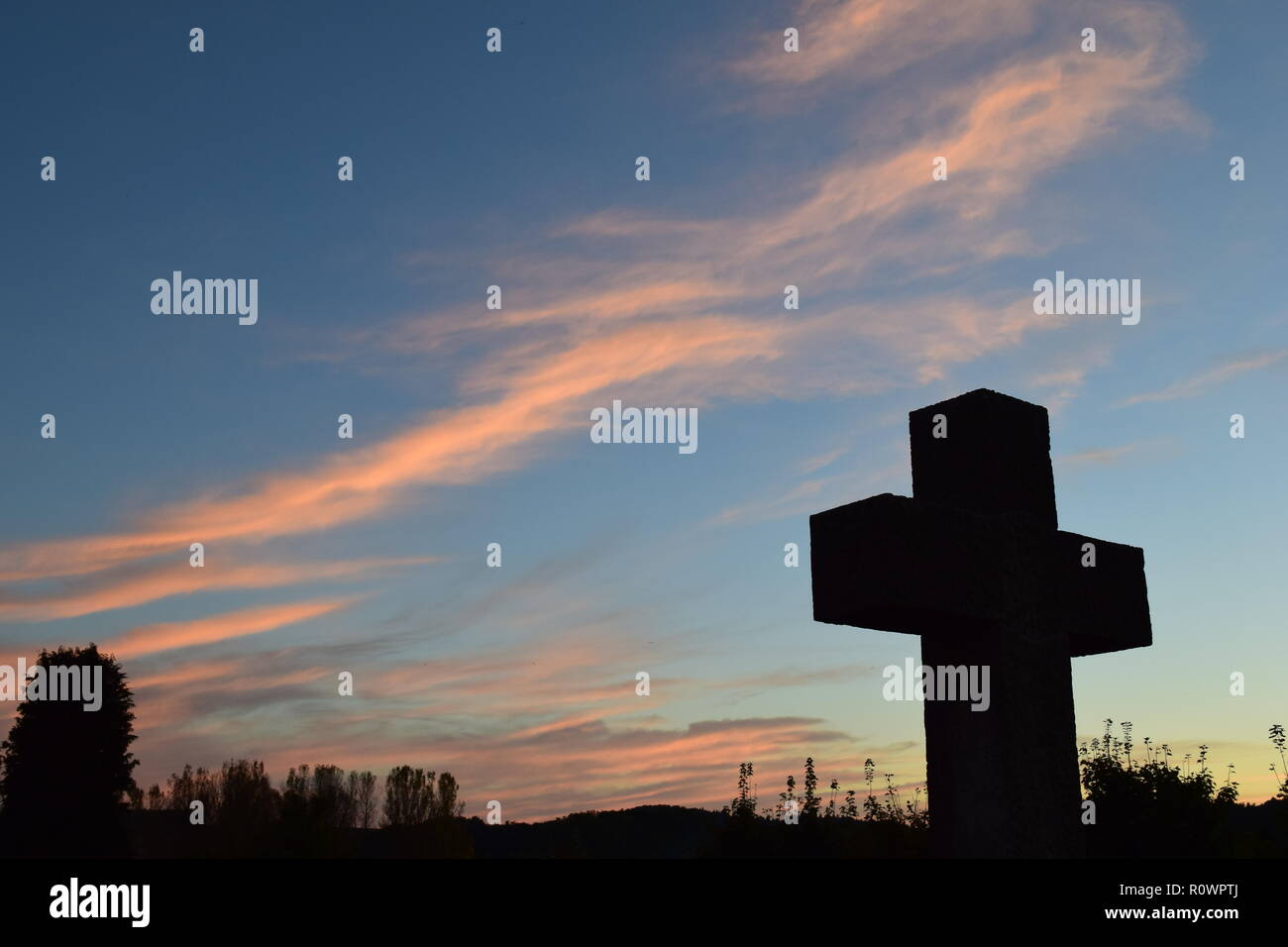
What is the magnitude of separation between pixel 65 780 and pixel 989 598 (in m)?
41.8

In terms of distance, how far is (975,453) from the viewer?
27.2 feet

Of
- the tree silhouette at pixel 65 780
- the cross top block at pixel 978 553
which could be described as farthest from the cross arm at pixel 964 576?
the tree silhouette at pixel 65 780

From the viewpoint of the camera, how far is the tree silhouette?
135ft

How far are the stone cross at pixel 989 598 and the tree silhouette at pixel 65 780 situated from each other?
40.3m

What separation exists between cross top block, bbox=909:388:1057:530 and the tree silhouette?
1586 inches

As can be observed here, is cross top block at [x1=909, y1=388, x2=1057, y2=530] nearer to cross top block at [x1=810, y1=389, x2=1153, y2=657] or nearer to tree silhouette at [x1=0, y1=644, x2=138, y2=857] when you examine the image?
cross top block at [x1=810, y1=389, x2=1153, y2=657]

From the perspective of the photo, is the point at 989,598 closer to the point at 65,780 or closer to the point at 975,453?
the point at 975,453

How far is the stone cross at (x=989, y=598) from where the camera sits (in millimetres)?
7434

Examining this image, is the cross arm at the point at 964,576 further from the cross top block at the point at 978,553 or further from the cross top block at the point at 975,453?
the cross top block at the point at 975,453

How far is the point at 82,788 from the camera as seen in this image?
42.0m

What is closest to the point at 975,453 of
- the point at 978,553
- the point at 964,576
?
the point at 978,553
